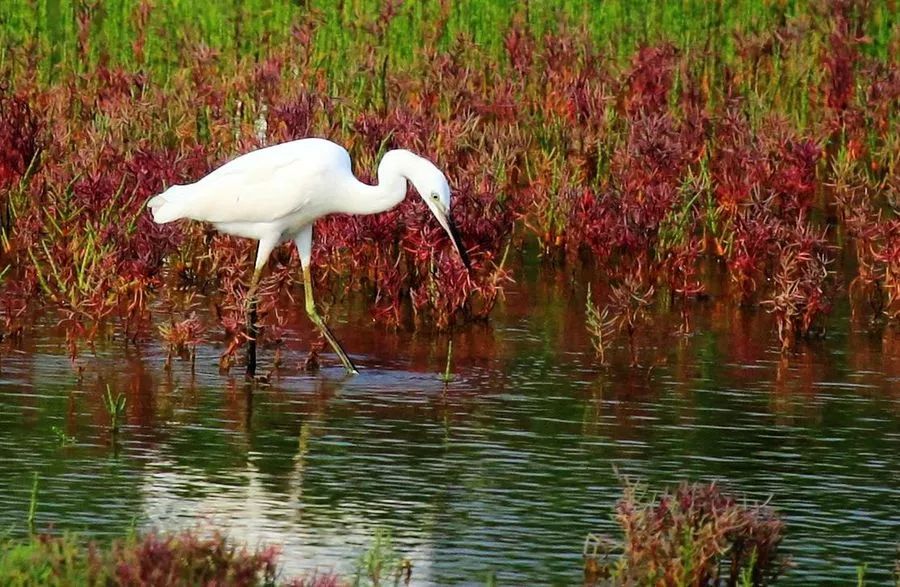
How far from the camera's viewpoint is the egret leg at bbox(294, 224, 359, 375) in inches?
371

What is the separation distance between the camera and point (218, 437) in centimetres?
802

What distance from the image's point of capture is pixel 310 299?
974cm

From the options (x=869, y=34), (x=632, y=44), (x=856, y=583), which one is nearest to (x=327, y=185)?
(x=856, y=583)

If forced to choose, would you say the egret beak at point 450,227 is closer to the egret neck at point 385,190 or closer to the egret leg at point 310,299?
the egret neck at point 385,190

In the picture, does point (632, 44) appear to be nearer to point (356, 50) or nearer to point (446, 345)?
point (356, 50)

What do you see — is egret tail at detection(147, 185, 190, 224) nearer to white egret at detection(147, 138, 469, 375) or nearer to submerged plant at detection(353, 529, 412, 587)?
white egret at detection(147, 138, 469, 375)

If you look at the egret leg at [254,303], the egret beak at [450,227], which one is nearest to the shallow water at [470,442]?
the egret leg at [254,303]

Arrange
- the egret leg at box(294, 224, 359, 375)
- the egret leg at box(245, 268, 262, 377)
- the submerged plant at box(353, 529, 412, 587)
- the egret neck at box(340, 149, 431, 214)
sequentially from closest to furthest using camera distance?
the submerged plant at box(353, 529, 412, 587)
the egret leg at box(245, 268, 262, 377)
the egret leg at box(294, 224, 359, 375)
the egret neck at box(340, 149, 431, 214)

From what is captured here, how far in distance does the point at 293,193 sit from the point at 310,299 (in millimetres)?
535

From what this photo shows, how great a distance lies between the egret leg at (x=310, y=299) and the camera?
941 centimetres

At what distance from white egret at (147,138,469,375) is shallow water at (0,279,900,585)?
1.87ft

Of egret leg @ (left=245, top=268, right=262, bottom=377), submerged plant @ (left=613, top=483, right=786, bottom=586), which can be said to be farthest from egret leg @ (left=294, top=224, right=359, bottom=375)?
submerged plant @ (left=613, top=483, right=786, bottom=586)

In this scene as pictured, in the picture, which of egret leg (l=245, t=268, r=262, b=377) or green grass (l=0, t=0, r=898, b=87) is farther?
green grass (l=0, t=0, r=898, b=87)

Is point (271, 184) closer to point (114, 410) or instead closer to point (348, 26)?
point (114, 410)
